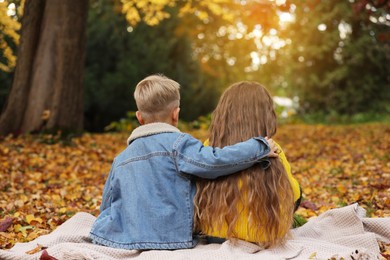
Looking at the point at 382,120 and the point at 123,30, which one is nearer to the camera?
the point at 123,30

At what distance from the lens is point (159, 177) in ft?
10.9

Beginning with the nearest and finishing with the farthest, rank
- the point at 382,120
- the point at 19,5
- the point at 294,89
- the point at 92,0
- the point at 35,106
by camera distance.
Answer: the point at 19,5
the point at 35,106
the point at 92,0
the point at 382,120
the point at 294,89

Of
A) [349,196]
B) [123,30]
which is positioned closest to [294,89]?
[123,30]

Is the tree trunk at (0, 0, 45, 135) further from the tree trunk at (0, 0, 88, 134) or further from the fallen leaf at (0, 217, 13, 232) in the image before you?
the fallen leaf at (0, 217, 13, 232)

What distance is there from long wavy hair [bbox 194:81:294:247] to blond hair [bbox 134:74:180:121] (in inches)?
11.8

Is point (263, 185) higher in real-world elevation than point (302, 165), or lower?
higher

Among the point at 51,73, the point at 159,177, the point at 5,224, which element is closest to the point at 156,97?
the point at 159,177

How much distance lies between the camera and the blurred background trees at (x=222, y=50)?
481 inches

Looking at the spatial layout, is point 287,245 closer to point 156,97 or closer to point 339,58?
point 156,97

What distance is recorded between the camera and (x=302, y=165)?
7715 millimetres

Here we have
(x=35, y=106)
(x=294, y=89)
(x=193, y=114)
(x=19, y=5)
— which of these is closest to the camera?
(x=19, y=5)

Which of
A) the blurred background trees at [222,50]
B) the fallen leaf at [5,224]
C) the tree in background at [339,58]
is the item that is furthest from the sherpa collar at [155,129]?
the tree in background at [339,58]

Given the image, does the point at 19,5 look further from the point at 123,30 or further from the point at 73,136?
the point at 123,30

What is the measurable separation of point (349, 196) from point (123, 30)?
33.5 ft
